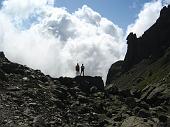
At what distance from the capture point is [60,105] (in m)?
53.7

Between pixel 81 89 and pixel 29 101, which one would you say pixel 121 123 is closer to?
pixel 29 101

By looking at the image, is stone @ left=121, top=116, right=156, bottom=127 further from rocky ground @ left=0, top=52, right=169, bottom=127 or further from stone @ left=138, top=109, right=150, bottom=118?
stone @ left=138, top=109, right=150, bottom=118

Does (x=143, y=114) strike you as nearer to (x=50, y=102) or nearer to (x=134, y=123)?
(x=134, y=123)

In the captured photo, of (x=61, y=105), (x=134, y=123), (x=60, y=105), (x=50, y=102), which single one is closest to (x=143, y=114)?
(x=134, y=123)

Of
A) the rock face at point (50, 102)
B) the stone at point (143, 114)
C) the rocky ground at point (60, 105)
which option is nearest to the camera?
the rock face at point (50, 102)

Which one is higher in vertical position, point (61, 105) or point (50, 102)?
point (50, 102)

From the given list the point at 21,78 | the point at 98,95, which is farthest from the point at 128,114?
the point at 21,78

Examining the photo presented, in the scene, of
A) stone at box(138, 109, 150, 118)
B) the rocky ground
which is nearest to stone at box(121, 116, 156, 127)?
the rocky ground

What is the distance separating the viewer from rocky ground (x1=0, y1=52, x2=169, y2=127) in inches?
1797

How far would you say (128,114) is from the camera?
176 feet

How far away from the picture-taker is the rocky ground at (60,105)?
45.7 meters

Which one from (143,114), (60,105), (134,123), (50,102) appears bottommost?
(134,123)

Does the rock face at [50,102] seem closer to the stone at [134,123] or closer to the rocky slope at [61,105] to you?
the rocky slope at [61,105]

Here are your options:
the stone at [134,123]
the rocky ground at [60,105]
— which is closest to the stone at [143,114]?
the rocky ground at [60,105]
